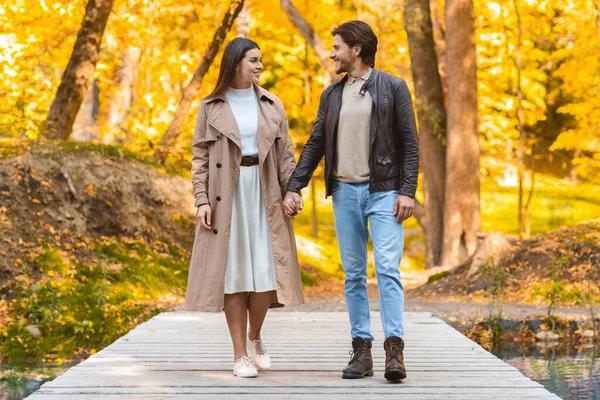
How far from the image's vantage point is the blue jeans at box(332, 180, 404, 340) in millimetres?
5199

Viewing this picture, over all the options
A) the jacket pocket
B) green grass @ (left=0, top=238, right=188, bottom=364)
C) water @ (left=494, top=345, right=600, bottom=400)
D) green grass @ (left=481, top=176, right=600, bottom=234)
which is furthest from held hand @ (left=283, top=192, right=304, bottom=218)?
green grass @ (left=481, top=176, right=600, bottom=234)

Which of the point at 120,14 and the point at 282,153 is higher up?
the point at 120,14

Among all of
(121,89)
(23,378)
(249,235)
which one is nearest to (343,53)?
(249,235)

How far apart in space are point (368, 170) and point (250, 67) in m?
0.92

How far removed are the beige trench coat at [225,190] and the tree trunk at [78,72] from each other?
8.07m

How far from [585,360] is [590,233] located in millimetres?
5237

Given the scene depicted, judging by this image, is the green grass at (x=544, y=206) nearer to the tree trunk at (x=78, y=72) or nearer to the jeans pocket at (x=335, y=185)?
the tree trunk at (x=78, y=72)

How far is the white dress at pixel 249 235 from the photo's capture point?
5.43m

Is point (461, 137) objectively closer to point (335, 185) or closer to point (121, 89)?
point (121, 89)

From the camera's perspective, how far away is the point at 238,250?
5441 millimetres

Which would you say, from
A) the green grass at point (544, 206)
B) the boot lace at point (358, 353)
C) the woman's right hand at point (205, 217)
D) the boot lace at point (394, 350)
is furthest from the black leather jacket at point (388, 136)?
the green grass at point (544, 206)

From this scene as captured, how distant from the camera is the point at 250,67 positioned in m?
5.44

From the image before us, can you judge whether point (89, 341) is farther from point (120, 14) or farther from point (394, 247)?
point (120, 14)

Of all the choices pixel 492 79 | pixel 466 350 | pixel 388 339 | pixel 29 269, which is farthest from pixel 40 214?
pixel 492 79
